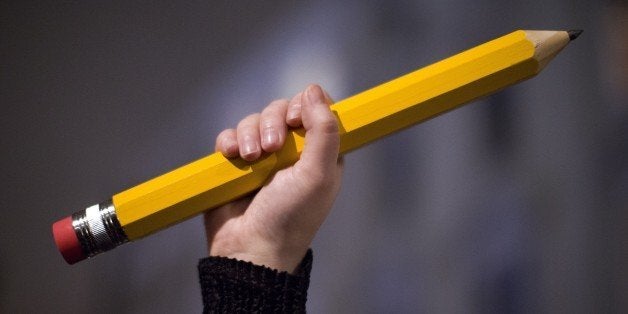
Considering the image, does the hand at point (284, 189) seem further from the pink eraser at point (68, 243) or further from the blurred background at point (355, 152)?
the blurred background at point (355, 152)

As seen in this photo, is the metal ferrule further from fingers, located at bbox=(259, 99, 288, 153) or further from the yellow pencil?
fingers, located at bbox=(259, 99, 288, 153)

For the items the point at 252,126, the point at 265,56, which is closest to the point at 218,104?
the point at 265,56

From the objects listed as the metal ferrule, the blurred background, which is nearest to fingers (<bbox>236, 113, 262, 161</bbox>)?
the metal ferrule

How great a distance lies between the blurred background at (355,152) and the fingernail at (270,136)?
0.34 meters

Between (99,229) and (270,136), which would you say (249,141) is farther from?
(99,229)

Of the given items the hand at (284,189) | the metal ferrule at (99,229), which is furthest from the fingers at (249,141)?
the metal ferrule at (99,229)

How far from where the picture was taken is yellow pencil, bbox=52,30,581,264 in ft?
1.12

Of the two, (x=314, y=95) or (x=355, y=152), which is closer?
(x=314, y=95)

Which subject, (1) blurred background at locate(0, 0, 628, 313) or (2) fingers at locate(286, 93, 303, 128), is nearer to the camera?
(2) fingers at locate(286, 93, 303, 128)

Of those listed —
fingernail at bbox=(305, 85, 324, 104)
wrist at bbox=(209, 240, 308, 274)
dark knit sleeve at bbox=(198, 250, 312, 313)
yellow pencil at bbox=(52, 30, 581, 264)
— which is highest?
fingernail at bbox=(305, 85, 324, 104)

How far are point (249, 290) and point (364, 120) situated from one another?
0.49ft

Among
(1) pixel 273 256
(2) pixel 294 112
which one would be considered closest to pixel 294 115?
(2) pixel 294 112

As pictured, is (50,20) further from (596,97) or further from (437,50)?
(596,97)

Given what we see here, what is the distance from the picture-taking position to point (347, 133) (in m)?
0.36
